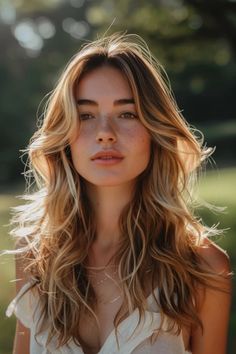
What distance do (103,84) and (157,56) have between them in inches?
487

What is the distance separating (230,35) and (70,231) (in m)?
10.4

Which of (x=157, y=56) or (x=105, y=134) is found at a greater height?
(x=157, y=56)

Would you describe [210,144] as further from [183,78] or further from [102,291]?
Result: [102,291]

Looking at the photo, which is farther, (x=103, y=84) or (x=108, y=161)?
(x=103, y=84)

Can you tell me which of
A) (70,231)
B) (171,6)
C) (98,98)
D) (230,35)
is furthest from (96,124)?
(171,6)

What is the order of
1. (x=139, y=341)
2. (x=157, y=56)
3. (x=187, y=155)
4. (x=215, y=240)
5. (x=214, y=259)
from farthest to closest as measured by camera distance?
(x=157, y=56) < (x=215, y=240) < (x=187, y=155) < (x=214, y=259) < (x=139, y=341)

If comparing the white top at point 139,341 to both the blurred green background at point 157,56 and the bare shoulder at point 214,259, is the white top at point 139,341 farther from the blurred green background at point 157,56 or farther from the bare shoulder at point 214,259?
the blurred green background at point 157,56

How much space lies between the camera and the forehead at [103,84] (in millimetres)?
2963

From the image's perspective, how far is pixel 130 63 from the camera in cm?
301

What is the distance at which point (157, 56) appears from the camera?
15.1 meters

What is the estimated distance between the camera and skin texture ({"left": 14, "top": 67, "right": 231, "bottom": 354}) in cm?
291

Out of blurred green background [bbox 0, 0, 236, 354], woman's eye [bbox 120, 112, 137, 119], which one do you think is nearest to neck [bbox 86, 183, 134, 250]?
woman's eye [bbox 120, 112, 137, 119]

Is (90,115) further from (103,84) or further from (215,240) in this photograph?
(215,240)

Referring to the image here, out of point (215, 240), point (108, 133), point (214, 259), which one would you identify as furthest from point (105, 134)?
point (215, 240)
